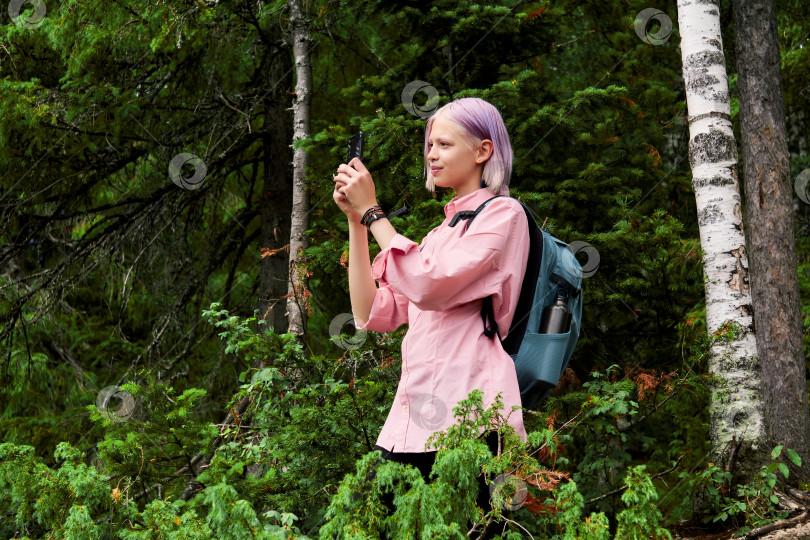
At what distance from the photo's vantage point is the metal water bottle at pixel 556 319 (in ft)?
8.46

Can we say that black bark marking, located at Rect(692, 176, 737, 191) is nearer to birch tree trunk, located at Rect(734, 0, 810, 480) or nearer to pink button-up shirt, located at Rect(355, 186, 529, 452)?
birch tree trunk, located at Rect(734, 0, 810, 480)

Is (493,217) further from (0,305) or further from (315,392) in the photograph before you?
(0,305)

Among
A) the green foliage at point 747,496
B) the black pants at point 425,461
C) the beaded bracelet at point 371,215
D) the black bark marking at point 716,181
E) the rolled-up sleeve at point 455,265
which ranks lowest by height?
the green foliage at point 747,496

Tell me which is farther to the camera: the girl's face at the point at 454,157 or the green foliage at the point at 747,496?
the green foliage at the point at 747,496

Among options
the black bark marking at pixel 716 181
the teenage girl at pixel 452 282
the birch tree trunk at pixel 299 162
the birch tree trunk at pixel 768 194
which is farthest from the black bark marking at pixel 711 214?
the teenage girl at pixel 452 282

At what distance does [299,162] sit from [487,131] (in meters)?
3.45

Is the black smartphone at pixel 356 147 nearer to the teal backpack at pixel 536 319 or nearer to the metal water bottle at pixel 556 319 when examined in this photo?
the teal backpack at pixel 536 319

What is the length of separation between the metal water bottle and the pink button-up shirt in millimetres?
120

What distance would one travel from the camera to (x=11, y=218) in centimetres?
736

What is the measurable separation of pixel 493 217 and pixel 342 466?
1.70 m

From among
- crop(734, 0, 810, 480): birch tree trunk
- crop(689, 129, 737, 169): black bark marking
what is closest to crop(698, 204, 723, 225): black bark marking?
crop(689, 129, 737, 169): black bark marking

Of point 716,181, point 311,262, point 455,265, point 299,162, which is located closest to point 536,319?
point 455,265

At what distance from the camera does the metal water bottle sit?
2578mm

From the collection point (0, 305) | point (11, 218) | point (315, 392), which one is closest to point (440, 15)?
point (315, 392)
